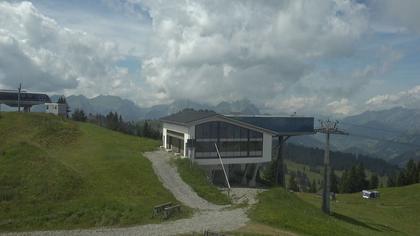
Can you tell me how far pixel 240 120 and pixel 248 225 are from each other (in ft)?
86.2

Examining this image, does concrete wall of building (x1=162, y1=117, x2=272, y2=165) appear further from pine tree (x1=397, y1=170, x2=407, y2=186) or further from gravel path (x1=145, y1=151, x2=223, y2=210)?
pine tree (x1=397, y1=170, x2=407, y2=186)

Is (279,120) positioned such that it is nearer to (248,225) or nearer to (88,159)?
(88,159)

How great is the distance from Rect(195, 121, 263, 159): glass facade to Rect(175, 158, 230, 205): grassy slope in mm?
4117

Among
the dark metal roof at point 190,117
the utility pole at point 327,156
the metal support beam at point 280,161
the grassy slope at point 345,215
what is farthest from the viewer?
the metal support beam at point 280,161

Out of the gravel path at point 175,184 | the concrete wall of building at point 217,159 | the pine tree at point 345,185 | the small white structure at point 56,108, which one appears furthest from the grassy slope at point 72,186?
the pine tree at point 345,185

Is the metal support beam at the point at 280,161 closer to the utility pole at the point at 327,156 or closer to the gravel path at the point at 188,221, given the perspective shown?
the utility pole at the point at 327,156

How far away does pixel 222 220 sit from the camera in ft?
101

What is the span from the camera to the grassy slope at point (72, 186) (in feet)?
98.8

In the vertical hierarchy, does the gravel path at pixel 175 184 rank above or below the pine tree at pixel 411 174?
above

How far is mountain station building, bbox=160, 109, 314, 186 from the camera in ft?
166

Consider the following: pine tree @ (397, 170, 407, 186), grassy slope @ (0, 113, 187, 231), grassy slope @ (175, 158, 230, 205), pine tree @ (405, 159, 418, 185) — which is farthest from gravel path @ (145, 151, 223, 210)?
pine tree @ (397, 170, 407, 186)

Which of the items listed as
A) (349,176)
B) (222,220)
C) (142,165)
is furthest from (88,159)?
(349,176)

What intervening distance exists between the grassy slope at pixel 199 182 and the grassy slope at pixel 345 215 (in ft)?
13.1

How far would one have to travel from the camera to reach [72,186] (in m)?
36.2
